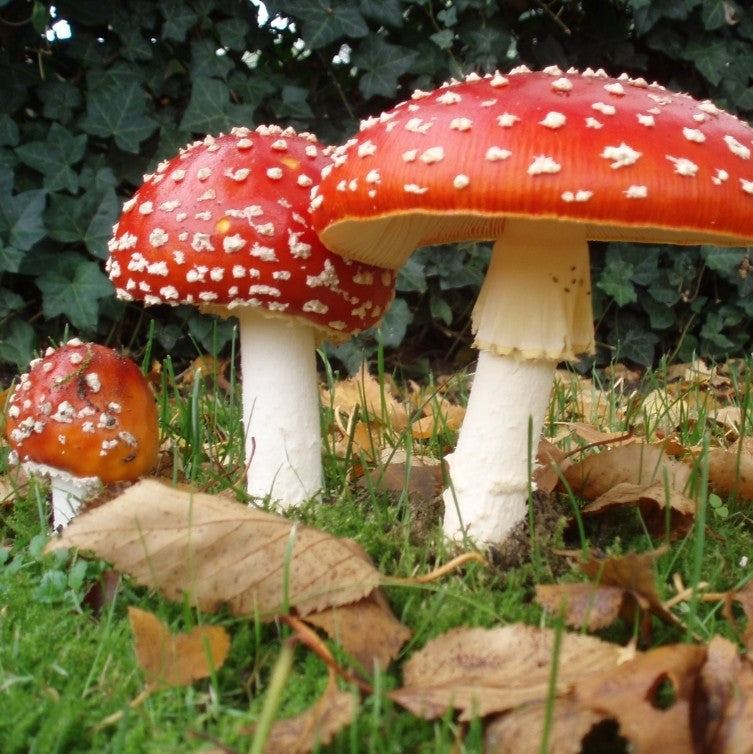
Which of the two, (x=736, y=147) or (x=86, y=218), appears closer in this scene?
(x=736, y=147)

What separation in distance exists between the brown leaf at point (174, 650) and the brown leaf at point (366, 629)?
181 millimetres

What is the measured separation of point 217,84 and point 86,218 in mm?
938

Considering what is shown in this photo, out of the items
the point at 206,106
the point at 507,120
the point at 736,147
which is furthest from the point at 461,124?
the point at 206,106

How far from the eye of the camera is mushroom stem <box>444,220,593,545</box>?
1795 mm

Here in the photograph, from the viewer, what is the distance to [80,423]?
200 cm

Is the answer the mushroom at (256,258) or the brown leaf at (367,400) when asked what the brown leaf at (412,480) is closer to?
the mushroom at (256,258)

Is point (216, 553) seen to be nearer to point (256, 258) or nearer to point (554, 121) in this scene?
point (256, 258)

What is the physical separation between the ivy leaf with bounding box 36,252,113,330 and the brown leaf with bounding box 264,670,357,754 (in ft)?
10.2

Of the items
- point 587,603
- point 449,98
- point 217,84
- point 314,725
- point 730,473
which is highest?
point 217,84

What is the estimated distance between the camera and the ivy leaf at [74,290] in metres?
3.96

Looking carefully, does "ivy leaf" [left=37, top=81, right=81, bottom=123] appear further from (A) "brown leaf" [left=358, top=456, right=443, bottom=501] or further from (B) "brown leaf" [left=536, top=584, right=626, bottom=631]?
(B) "brown leaf" [left=536, top=584, right=626, bottom=631]

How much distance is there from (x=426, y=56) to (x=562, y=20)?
3.25 feet

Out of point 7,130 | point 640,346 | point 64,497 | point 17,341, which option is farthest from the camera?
point 640,346

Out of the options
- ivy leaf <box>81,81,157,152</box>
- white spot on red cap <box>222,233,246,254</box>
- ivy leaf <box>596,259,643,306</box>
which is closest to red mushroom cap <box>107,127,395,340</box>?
white spot on red cap <box>222,233,246,254</box>
